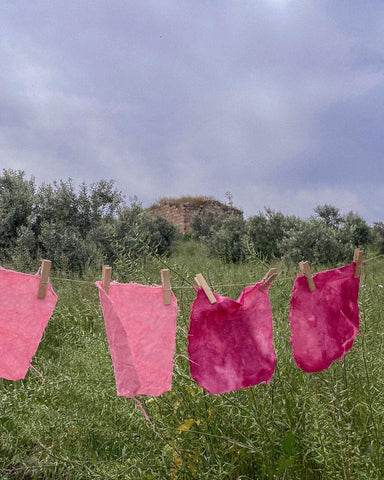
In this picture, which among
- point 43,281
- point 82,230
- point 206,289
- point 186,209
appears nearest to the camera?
point 206,289

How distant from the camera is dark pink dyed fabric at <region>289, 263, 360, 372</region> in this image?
175cm

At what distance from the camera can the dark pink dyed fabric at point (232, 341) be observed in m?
1.57

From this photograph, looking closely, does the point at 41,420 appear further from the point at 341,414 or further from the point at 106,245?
the point at 106,245

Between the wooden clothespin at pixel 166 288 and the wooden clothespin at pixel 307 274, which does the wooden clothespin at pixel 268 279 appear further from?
the wooden clothespin at pixel 166 288

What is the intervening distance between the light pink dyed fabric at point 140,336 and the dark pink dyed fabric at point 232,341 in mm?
91

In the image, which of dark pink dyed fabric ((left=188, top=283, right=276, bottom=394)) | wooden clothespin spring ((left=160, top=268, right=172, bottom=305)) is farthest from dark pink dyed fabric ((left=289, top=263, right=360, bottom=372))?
wooden clothespin spring ((left=160, top=268, right=172, bottom=305))

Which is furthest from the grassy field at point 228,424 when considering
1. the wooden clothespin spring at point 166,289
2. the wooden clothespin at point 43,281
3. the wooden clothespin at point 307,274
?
the wooden clothespin at point 43,281

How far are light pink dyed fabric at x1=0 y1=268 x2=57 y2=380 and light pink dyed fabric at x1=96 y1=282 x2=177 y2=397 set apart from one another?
0.29 m

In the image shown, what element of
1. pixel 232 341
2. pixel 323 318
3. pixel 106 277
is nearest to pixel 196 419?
pixel 232 341

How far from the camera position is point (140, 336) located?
1.60 metres

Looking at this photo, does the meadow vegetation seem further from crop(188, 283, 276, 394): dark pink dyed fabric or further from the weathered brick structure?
the weathered brick structure

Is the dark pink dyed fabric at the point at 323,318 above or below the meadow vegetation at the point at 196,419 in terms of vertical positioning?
above

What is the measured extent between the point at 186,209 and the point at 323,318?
18660mm

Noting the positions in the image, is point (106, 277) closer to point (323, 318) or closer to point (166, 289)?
point (166, 289)
